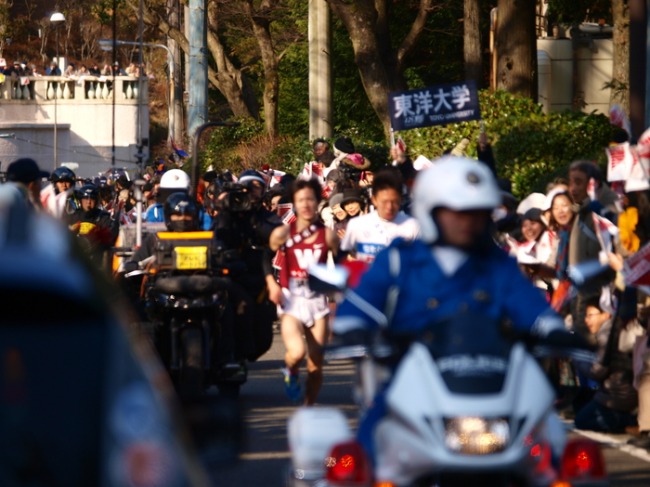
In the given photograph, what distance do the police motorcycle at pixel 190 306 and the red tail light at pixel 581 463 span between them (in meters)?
6.88

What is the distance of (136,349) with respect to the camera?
3.37 meters

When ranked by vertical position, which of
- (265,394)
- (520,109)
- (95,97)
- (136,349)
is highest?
(95,97)

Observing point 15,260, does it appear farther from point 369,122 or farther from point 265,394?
point 369,122

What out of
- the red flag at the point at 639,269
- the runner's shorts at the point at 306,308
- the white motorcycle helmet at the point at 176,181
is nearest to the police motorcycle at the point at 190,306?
the runner's shorts at the point at 306,308

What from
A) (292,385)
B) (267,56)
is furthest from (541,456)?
(267,56)

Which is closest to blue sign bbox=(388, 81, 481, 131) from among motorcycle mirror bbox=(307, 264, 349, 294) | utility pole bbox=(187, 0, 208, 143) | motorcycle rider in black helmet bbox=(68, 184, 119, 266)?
motorcycle rider in black helmet bbox=(68, 184, 119, 266)

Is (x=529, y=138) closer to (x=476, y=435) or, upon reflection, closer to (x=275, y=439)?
(x=275, y=439)

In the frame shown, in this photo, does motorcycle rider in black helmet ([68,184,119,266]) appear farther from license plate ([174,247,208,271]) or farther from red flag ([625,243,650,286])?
red flag ([625,243,650,286])

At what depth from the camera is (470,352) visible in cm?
548

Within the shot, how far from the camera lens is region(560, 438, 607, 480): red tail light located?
18.9 ft

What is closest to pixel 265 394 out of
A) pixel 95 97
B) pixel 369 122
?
pixel 369 122

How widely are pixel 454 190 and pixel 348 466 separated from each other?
976 mm

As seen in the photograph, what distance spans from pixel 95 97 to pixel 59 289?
270 feet

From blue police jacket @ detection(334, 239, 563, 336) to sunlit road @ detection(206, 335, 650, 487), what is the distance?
1375mm
